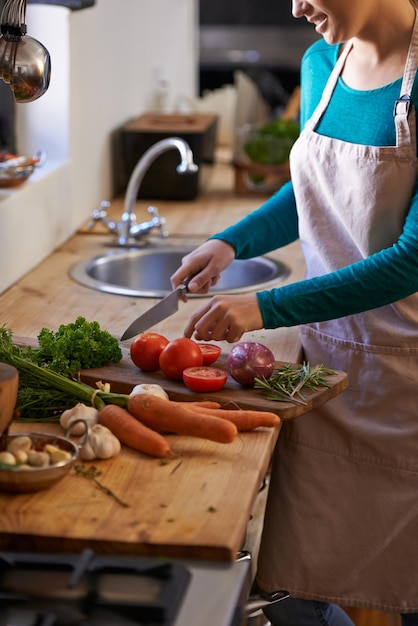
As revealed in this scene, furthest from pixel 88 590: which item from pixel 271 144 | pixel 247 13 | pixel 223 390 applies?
pixel 247 13

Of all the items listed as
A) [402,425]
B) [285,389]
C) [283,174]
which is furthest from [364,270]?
[283,174]

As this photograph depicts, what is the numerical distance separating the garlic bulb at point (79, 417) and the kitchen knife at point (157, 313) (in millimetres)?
366

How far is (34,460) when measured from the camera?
1.18 meters

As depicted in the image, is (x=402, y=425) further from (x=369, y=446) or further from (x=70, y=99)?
(x=70, y=99)

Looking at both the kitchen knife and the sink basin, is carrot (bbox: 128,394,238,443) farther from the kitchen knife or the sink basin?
the sink basin

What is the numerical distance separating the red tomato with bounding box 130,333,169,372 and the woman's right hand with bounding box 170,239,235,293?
9.8 inches

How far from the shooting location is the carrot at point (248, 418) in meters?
1.34

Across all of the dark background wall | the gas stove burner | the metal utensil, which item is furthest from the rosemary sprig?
the dark background wall

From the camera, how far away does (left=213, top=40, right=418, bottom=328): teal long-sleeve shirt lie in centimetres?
154

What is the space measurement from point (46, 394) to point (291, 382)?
1.24 ft

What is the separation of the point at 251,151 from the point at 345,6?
1719 millimetres

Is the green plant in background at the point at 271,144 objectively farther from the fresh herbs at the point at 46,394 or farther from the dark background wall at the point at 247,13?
the dark background wall at the point at 247,13

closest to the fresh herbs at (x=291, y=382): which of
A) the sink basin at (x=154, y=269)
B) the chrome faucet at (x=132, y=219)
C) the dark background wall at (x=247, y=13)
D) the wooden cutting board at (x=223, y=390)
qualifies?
the wooden cutting board at (x=223, y=390)

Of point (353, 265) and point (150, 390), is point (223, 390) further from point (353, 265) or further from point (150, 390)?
point (353, 265)
